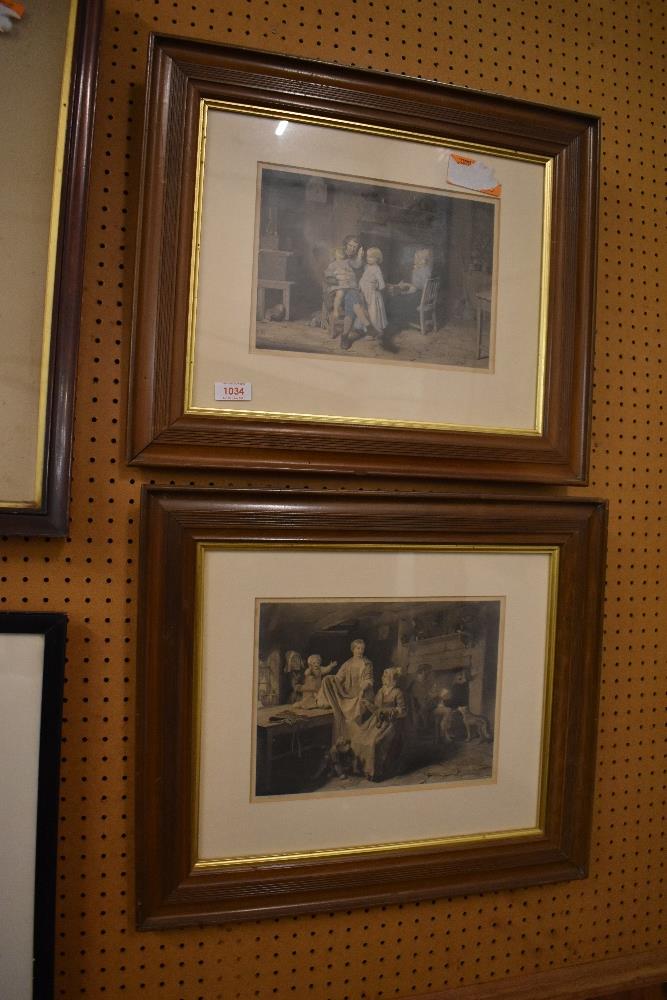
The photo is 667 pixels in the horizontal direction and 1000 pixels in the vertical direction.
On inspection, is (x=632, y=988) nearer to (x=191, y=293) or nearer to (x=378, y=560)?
(x=378, y=560)

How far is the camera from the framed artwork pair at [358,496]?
92cm

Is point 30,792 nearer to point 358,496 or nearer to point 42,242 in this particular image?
point 358,496

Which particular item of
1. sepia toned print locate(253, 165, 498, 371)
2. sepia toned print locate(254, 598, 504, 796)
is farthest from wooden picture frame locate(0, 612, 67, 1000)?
sepia toned print locate(253, 165, 498, 371)

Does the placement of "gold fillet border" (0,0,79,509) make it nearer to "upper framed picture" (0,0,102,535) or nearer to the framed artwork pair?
"upper framed picture" (0,0,102,535)

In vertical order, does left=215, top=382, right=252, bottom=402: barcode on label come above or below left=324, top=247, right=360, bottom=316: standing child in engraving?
below

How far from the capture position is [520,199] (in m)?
1.05

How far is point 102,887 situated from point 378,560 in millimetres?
583

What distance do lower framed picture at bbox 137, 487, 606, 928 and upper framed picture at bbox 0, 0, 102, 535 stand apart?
0.15m

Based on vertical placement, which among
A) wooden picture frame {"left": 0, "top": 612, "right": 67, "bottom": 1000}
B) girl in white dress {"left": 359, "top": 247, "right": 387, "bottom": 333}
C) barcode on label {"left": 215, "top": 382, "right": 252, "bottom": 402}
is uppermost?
girl in white dress {"left": 359, "top": 247, "right": 387, "bottom": 333}

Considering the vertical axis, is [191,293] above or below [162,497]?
above

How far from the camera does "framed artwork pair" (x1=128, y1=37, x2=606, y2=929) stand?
3.02 feet

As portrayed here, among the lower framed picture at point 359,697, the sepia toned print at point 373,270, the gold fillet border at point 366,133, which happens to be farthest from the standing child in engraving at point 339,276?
the lower framed picture at point 359,697

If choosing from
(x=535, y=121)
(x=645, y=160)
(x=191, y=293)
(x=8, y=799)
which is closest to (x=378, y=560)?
(x=191, y=293)

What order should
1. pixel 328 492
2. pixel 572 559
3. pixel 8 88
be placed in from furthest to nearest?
1. pixel 572 559
2. pixel 328 492
3. pixel 8 88
